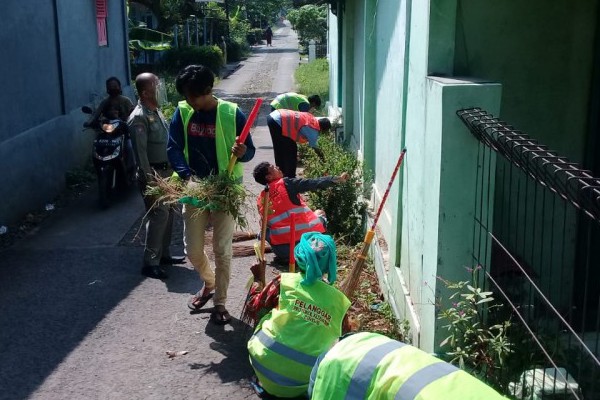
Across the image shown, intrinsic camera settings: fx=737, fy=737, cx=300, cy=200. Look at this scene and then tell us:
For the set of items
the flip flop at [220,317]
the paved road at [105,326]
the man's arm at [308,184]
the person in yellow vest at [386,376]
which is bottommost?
the paved road at [105,326]

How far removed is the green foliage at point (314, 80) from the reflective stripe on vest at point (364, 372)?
50.9 ft

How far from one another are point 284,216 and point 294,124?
4.67 ft

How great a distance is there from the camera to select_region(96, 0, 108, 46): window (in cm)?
1244

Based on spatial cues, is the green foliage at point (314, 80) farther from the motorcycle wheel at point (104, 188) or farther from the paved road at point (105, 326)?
the paved road at point (105, 326)

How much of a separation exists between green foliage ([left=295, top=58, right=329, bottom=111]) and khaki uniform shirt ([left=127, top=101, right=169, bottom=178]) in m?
11.6

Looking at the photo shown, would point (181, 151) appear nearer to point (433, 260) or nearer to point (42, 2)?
point (433, 260)

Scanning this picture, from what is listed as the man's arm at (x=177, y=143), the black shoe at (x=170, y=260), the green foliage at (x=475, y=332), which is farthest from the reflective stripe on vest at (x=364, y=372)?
the black shoe at (x=170, y=260)

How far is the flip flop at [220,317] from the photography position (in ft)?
18.2

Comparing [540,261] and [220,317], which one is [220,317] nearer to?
[220,317]

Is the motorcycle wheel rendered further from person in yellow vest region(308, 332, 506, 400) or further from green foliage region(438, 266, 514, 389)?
person in yellow vest region(308, 332, 506, 400)

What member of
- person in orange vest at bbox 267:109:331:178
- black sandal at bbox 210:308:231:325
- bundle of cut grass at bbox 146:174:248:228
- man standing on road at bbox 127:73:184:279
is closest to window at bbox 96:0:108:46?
person in orange vest at bbox 267:109:331:178

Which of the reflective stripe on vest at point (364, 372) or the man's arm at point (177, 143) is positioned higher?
the man's arm at point (177, 143)

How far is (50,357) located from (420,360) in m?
3.31

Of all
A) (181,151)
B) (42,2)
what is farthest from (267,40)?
(181,151)
